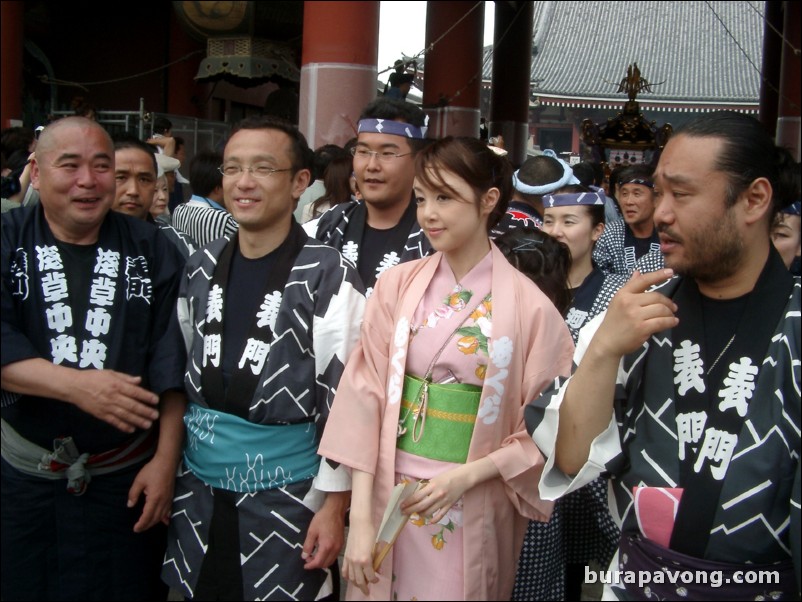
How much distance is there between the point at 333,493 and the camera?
226 cm

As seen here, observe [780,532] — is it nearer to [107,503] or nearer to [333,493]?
[333,493]

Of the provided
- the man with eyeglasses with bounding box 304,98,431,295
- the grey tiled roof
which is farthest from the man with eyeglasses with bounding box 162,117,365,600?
the grey tiled roof

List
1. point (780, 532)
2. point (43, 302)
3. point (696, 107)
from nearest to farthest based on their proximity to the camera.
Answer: point (780, 532) < point (43, 302) < point (696, 107)

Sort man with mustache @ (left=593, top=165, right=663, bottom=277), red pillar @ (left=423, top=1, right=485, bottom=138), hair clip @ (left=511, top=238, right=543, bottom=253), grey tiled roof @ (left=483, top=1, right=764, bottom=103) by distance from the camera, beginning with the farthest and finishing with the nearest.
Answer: grey tiled roof @ (left=483, top=1, right=764, bottom=103)
red pillar @ (left=423, top=1, right=485, bottom=138)
man with mustache @ (left=593, top=165, right=663, bottom=277)
hair clip @ (left=511, top=238, right=543, bottom=253)

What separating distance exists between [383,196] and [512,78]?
13043mm

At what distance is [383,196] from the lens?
2.98m

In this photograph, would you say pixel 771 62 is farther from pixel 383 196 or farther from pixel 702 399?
pixel 702 399

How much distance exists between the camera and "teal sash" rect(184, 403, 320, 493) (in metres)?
2.29

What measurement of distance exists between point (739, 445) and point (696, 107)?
28.0 meters

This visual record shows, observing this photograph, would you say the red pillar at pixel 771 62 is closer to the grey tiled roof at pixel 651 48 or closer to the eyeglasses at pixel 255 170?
the grey tiled roof at pixel 651 48

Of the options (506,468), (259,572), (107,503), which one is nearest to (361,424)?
(506,468)

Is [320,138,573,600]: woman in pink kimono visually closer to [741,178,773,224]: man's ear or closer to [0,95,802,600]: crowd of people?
[0,95,802,600]: crowd of people

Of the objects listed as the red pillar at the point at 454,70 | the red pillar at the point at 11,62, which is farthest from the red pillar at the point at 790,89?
the red pillar at the point at 11,62

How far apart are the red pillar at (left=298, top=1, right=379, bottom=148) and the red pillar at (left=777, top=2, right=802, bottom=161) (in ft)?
31.1
